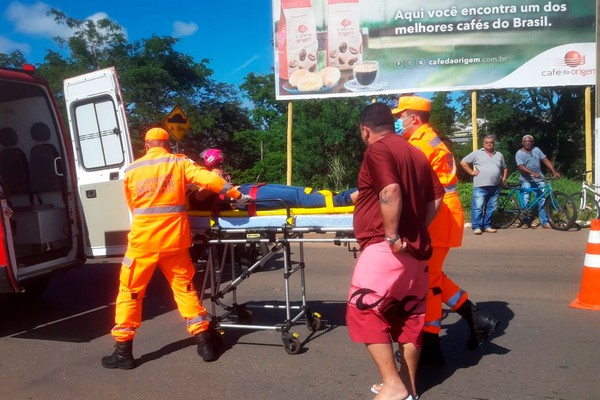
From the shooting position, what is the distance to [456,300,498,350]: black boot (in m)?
4.51

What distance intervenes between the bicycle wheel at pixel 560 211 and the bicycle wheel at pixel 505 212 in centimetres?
59

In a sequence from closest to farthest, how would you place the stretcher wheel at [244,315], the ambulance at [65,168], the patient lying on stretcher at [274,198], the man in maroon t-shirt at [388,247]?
1. the man in maroon t-shirt at [388,247]
2. the patient lying on stretcher at [274,198]
3. the stretcher wheel at [244,315]
4. the ambulance at [65,168]

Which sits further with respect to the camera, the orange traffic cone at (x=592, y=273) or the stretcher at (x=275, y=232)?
the orange traffic cone at (x=592, y=273)

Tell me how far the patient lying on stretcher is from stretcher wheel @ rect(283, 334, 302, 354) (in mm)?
1023

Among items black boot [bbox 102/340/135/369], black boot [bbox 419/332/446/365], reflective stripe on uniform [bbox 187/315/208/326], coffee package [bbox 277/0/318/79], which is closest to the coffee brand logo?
coffee package [bbox 277/0/318/79]

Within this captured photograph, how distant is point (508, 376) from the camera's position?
405 centimetres

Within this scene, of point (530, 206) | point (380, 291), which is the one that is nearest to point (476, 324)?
point (380, 291)

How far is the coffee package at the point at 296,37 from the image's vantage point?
14727 millimetres

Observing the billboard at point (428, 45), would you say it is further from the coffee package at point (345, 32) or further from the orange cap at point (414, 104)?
the orange cap at point (414, 104)

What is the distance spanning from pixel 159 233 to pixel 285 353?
1.35m

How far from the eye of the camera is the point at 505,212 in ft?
38.0

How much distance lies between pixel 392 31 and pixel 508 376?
11625mm

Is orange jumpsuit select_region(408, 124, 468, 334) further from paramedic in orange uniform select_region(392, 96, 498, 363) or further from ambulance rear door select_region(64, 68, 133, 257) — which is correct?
ambulance rear door select_region(64, 68, 133, 257)

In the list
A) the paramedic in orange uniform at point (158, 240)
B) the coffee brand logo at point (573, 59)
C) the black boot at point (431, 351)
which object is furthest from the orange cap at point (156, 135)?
the coffee brand logo at point (573, 59)
